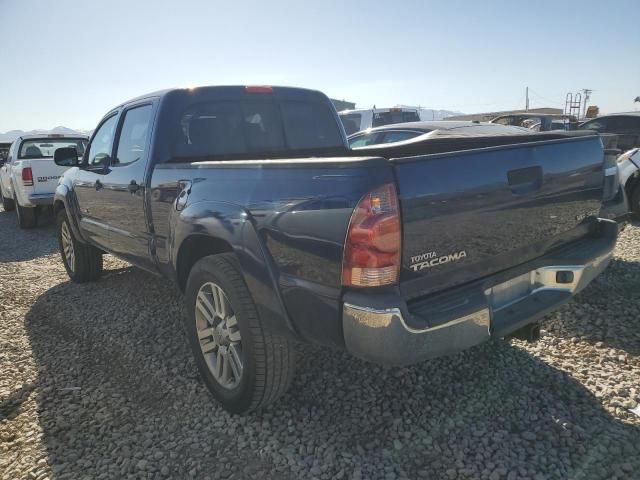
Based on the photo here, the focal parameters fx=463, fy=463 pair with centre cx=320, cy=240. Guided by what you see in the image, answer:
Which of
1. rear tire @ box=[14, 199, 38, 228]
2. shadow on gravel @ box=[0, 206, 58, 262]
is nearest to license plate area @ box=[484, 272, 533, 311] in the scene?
shadow on gravel @ box=[0, 206, 58, 262]

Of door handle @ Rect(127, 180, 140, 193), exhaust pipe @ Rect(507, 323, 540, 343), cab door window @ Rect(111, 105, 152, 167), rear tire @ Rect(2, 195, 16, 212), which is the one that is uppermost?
cab door window @ Rect(111, 105, 152, 167)

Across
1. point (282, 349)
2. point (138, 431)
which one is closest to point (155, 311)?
point (138, 431)

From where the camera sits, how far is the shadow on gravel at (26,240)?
7.25m

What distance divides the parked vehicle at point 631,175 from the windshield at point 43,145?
9427 millimetres

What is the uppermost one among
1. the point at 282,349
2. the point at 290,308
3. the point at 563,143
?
the point at 563,143

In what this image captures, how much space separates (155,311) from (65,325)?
0.78 meters

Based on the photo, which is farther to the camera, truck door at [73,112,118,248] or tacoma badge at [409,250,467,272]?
truck door at [73,112,118,248]

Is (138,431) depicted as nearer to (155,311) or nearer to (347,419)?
(347,419)

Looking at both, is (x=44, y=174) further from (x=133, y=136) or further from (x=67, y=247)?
(x=133, y=136)

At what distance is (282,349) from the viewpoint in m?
2.44

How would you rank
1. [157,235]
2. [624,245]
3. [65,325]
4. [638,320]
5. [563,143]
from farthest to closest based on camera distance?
[624,245] → [65,325] → [638,320] → [157,235] → [563,143]

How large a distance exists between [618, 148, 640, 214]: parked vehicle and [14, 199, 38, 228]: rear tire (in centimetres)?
1040

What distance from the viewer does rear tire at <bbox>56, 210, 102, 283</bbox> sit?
204 inches

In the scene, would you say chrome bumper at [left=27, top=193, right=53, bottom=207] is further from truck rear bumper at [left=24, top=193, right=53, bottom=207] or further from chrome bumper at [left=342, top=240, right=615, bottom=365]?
chrome bumper at [left=342, top=240, right=615, bottom=365]
